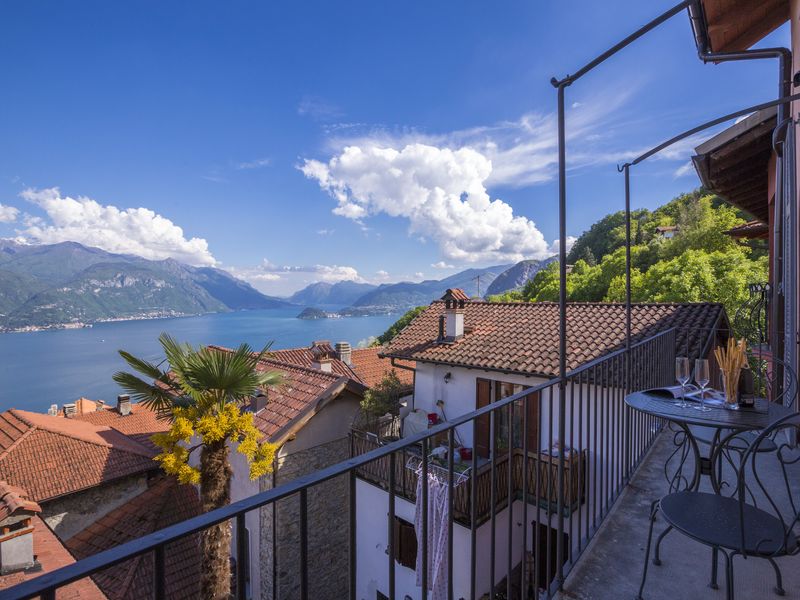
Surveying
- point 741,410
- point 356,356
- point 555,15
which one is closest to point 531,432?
point 741,410

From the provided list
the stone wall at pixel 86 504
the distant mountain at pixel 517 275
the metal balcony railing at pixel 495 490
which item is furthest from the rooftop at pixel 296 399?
the distant mountain at pixel 517 275

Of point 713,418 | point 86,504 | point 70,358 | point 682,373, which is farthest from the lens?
point 70,358

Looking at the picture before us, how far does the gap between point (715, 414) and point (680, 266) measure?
18.0 metres

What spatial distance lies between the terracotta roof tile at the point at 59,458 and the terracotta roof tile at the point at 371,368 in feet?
24.0

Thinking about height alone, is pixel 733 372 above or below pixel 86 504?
above

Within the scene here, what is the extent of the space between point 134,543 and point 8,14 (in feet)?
90.6

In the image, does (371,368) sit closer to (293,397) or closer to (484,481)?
(293,397)

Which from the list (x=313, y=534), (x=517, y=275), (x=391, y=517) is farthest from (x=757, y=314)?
(x=517, y=275)

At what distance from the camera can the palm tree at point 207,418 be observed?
662 cm

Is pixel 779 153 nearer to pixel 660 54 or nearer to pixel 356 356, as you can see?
pixel 660 54

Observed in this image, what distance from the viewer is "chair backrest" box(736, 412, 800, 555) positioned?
1.50 m

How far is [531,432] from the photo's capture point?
8.17 m

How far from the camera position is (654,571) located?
2.13 m

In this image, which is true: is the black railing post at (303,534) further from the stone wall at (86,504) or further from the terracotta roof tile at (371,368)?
the terracotta roof tile at (371,368)
